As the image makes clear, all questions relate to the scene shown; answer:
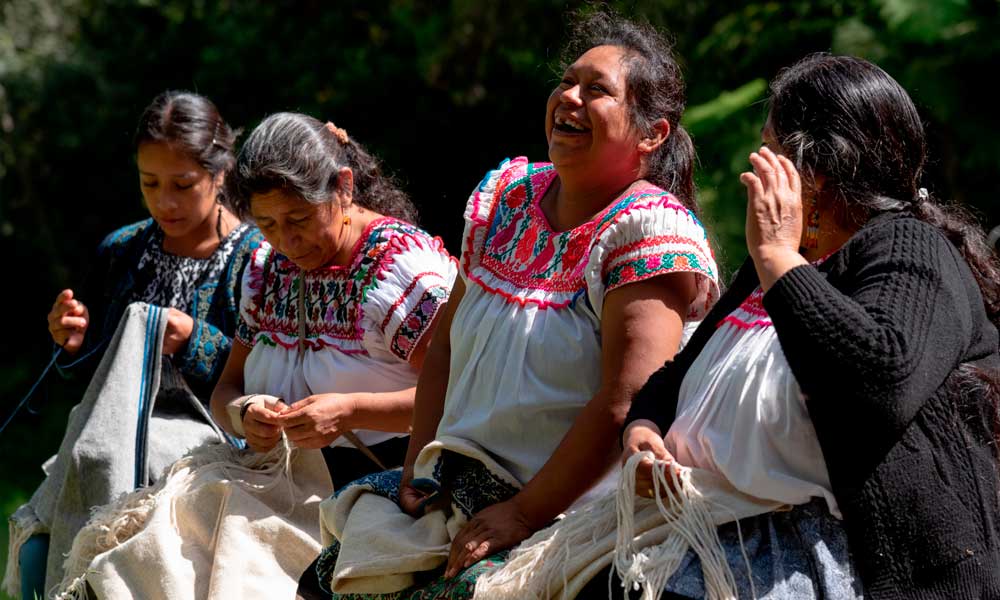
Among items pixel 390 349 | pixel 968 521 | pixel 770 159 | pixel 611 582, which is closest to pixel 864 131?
pixel 770 159

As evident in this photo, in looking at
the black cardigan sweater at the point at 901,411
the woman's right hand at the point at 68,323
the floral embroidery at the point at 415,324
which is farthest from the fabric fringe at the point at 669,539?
the woman's right hand at the point at 68,323

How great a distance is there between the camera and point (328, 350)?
321 centimetres

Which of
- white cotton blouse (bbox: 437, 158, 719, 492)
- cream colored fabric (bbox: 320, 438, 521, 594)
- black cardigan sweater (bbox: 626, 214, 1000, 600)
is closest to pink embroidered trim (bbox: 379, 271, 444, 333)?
white cotton blouse (bbox: 437, 158, 719, 492)

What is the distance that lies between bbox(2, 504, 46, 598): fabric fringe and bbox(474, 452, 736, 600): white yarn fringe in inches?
81.0

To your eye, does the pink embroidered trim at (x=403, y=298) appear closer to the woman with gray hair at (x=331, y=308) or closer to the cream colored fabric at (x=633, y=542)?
the woman with gray hair at (x=331, y=308)

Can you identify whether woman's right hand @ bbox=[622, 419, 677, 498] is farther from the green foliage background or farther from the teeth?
the green foliage background

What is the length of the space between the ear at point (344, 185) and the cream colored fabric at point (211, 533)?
670 mm

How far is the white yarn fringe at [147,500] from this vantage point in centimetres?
314

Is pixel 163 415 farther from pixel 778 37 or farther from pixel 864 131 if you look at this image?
pixel 778 37

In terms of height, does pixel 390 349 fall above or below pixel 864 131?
below

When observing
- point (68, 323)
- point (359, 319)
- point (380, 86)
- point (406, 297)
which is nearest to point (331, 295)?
point (359, 319)

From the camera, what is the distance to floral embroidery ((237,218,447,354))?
3201mm

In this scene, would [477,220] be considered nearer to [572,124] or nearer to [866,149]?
[572,124]

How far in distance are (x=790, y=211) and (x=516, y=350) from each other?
68cm
